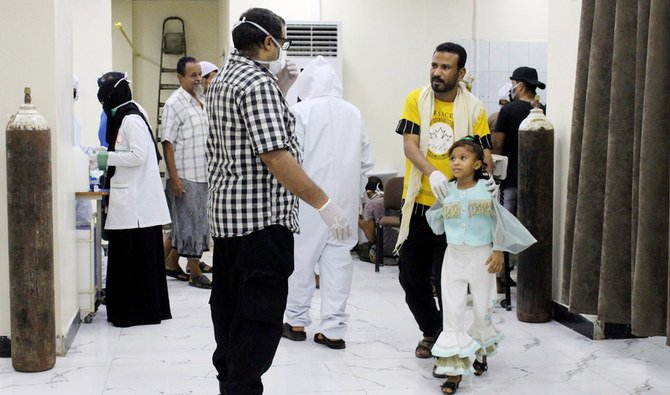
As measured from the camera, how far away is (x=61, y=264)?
4.28m

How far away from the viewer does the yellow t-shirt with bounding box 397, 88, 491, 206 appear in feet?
13.2

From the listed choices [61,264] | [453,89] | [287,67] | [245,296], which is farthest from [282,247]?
[61,264]

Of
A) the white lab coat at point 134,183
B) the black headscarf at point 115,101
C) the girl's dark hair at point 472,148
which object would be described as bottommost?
the white lab coat at point 134,183

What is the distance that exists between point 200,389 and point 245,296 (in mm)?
1148

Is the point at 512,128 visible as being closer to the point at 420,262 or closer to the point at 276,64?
the point at 420,262

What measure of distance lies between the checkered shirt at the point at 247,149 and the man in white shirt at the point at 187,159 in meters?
3.23

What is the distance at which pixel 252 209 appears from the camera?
273cm

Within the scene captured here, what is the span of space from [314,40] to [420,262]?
4.46 metres

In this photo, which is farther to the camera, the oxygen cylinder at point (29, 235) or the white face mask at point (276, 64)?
the oxygen cylinder at point (29, 235)

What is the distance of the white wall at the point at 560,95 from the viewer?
491cm

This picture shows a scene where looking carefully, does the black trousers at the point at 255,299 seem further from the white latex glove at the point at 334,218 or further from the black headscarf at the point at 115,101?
the black headscarf at the point at 115,101

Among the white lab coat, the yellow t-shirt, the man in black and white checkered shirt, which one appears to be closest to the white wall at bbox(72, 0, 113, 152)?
the white lab coat

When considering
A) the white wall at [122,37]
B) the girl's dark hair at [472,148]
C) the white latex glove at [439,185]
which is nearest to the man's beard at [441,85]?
the girl's dark hair at [472,148]

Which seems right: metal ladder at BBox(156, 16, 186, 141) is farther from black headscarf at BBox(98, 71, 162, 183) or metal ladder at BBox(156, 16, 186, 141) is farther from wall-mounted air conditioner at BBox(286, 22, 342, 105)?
black headscarf at BBox(98, 71, 162, 183)
